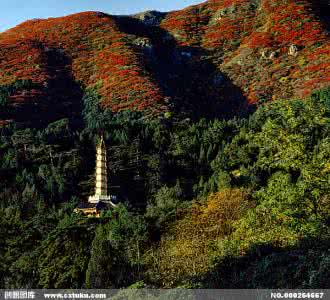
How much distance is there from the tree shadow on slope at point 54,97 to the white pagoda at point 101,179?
17546 millimetres

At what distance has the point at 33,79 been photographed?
9288 centimetres

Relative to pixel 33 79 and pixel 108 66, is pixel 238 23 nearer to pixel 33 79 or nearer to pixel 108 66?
pixel 108 66

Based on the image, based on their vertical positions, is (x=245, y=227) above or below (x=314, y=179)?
below

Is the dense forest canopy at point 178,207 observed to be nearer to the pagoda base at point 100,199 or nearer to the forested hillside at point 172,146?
the forested hillside at point 172,146

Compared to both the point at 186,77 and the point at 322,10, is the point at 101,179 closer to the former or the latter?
the point at 186,77

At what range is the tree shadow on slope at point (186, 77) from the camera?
303 feet

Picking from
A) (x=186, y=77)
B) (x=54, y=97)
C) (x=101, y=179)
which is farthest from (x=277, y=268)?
(x=186, y=77)

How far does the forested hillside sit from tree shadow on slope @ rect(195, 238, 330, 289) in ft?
0.22

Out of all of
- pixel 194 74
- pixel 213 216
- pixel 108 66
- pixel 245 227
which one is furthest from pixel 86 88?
pixel 245 227

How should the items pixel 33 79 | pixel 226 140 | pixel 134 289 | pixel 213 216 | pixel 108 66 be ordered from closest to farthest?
pixel 134 289
pixel 213 216
pixel 226 140
pixel 33 79
pixel 108 66

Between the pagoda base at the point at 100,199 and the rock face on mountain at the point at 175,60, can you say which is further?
the rock face on mountain at the point at 175,60

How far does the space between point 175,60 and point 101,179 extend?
5561 cm

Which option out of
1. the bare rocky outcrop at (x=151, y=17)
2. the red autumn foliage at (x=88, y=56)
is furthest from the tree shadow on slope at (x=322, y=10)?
the bare rocky outcrop at (x=151, y=17)

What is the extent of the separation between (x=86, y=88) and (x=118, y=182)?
33.1 meters
